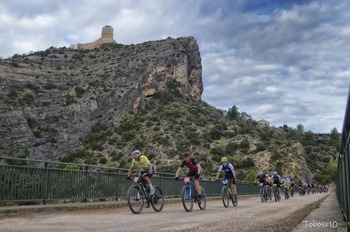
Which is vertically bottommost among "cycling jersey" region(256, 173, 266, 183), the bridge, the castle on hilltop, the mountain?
the bridge

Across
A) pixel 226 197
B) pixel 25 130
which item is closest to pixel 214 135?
pixel 25 130

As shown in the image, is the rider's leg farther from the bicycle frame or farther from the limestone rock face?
Answer: the limestone rock face

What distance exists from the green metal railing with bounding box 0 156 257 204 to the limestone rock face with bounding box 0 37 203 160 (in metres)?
47.2

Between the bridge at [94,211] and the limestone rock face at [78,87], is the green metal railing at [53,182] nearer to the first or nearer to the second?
the bridge at [94,211]

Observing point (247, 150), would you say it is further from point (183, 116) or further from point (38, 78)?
point (38, 78)

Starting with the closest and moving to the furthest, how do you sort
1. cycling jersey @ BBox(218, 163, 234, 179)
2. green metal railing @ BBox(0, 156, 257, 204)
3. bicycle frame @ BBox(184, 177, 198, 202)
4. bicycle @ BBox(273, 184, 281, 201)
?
green metal railing @ BBox(0, 156, 257, 204) < bicycle frame @ BBox(184, 177, 198, 202) < cycling jersey @ BBox(218, 163, 234, 179) < bicycle @ BBox(273, 184, 281, 201)

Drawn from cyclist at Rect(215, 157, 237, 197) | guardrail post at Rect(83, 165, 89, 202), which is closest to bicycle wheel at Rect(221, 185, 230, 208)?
cyclist at Rect(215, 157, 237, 197)

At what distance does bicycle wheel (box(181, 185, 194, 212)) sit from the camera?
12.6m

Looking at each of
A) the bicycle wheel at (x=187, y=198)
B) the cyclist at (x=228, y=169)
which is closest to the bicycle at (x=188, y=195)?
the bicycle wheel at (x=187, y=198)

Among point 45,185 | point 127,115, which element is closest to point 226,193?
point 45,185

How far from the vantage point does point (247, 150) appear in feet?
219

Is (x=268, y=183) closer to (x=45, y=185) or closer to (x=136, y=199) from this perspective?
(x=136, y=199)

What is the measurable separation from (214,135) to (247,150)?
5.91m

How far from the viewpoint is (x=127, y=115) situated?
7319 centimetres
